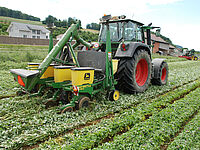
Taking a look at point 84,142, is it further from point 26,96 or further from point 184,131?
point 26,96

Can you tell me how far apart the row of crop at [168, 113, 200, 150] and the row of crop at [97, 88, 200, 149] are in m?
0.15

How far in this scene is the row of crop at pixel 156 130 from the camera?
2934 millimetres

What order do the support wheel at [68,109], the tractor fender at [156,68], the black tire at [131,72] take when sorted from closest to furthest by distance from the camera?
the support wheel at [68,109], the black tire at [131,72], the tractor fender at [156,68]

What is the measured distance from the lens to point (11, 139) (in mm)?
3018

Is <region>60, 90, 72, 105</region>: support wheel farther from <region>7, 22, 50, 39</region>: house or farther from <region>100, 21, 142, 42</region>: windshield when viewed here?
<region>7, 22, 50, 39</region>: house

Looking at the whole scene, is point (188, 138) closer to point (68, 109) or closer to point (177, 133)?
point (177, 133)

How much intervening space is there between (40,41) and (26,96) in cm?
2100

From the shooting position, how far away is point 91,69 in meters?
4.43

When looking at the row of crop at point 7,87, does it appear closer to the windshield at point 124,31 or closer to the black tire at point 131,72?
the black tire at point 131,72

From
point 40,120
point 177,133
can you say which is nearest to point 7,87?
point 40,120

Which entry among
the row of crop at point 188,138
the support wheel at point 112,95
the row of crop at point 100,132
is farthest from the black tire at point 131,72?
the row of crop at point 188,138

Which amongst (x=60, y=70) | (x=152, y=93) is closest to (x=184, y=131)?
(x=152, y=93)

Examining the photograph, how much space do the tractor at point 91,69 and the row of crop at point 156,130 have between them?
155cm

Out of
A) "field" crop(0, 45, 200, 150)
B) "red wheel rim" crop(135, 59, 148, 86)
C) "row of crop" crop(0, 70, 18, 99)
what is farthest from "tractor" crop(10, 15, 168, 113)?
"row of crop" crop(0, 70, 18, 99)
